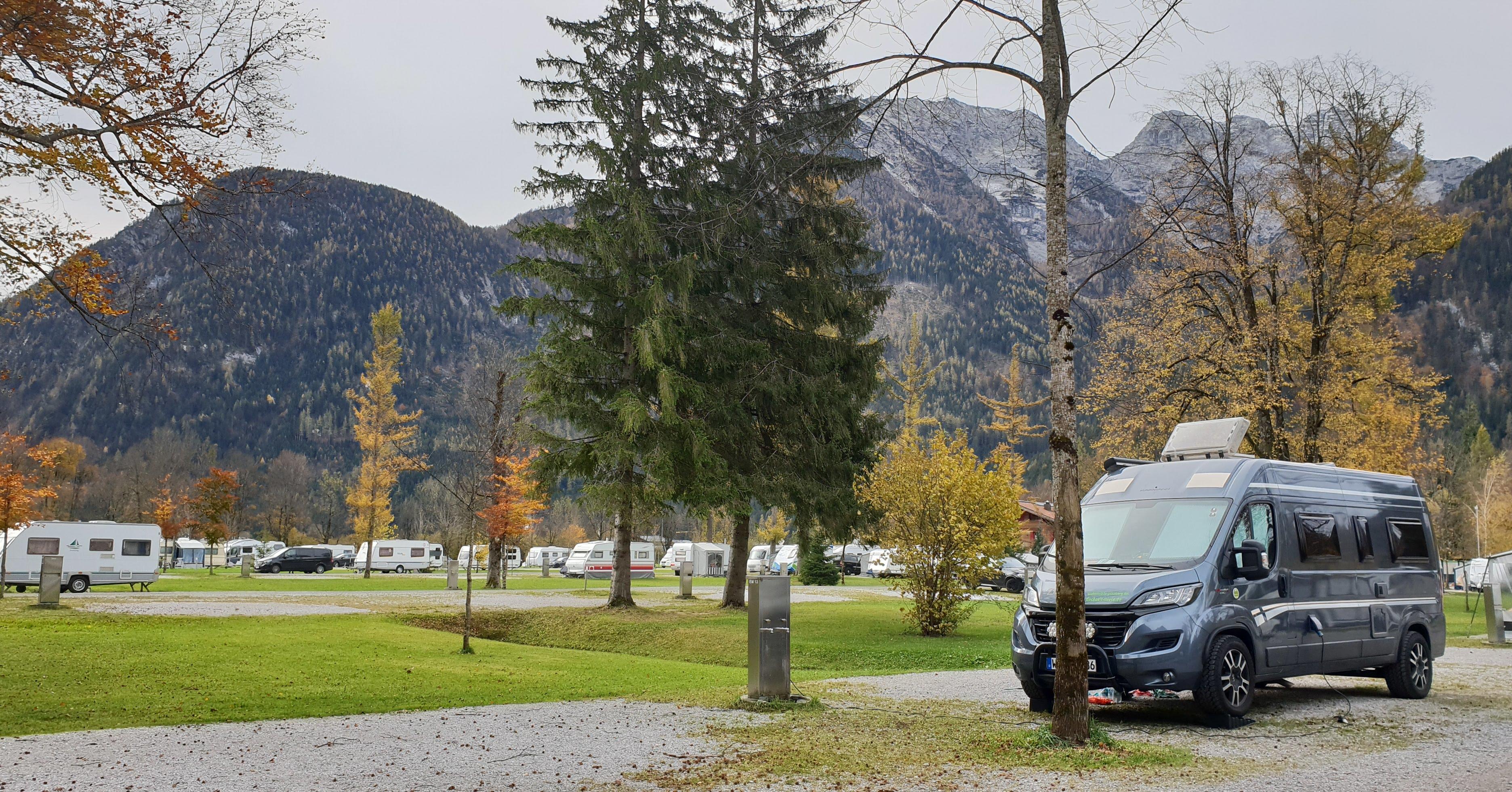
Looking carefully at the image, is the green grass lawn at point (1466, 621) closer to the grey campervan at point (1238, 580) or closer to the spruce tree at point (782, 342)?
the grey campervan at point (1238, 580)

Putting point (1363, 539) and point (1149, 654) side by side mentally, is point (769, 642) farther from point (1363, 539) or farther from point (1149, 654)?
point (1363, 539)

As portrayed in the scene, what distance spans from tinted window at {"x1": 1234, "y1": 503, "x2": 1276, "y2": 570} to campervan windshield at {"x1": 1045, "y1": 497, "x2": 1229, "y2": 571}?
259 millimetres

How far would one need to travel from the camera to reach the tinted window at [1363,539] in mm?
11031

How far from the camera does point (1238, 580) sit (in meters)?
9.39

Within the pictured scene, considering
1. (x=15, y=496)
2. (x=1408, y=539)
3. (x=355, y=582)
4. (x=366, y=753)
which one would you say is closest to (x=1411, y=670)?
(x=1408, y=539)

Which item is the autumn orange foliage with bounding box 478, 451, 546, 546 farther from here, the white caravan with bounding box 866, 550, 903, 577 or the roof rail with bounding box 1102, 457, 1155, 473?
A: the roof rail with bounding box 1102, 457, 1155, 473

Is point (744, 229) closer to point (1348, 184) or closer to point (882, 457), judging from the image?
point (882, 457)

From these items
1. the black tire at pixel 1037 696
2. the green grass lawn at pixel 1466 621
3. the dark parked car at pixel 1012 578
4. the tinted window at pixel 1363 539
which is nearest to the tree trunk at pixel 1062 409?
the black tire at pixel 1037 696

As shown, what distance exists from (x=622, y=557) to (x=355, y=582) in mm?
22918

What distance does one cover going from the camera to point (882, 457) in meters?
27.1

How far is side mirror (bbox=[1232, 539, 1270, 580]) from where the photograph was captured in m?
9.23

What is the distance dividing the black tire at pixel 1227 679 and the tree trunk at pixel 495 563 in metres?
32.8

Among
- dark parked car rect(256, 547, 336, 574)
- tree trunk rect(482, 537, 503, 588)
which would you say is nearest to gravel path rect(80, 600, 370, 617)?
tree trunk rect(482, 537, 503, 588)

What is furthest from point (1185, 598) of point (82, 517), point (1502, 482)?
point (82, 517)
